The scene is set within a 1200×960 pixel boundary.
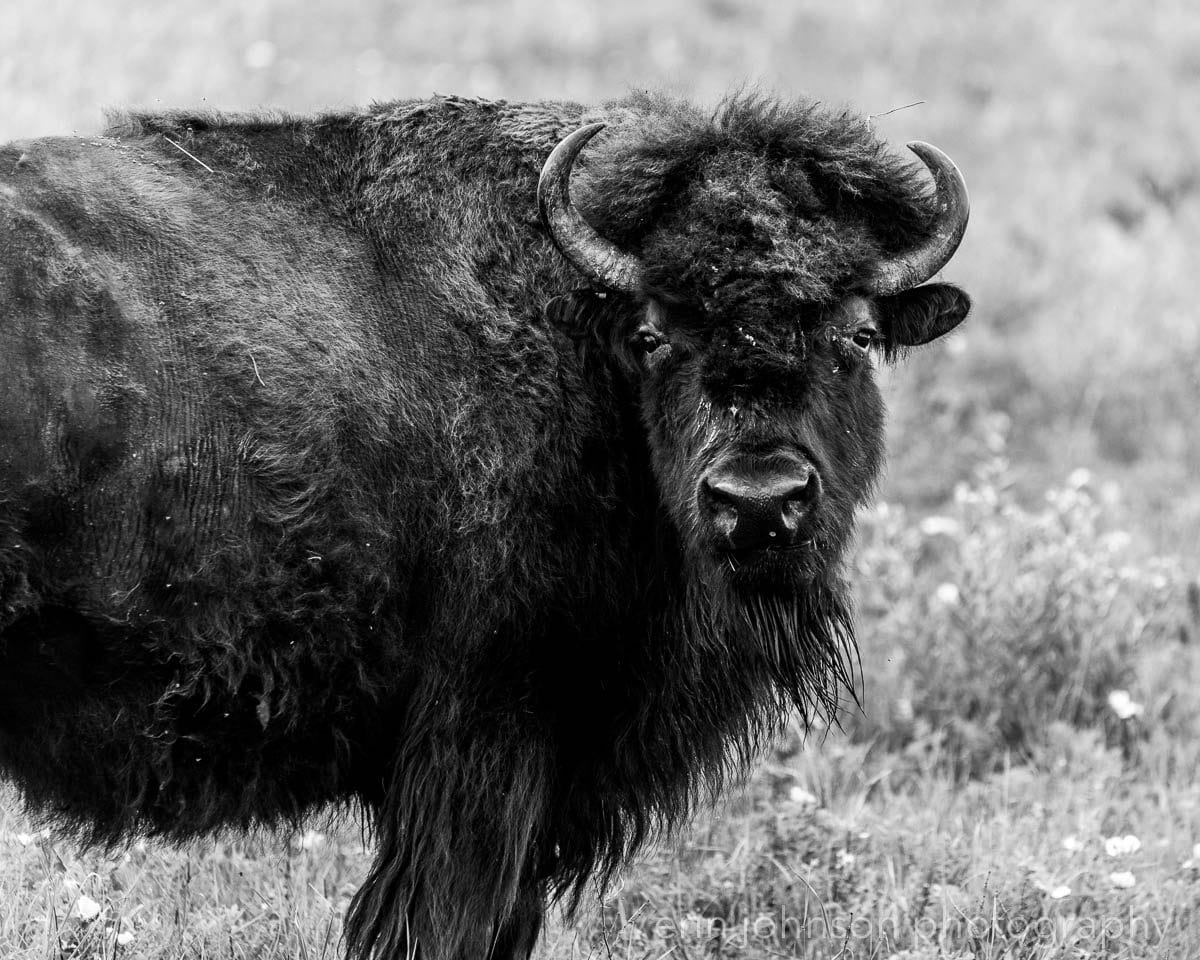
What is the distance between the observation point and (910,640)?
6.46 m

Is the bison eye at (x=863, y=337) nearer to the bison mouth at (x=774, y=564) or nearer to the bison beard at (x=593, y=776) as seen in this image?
the bison mouth at (x=774, y=564)

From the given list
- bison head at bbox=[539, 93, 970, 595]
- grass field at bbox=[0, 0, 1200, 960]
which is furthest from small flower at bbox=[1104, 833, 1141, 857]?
bison head at bbox=[539, 93, 970, 595]

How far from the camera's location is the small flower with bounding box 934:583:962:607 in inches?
256

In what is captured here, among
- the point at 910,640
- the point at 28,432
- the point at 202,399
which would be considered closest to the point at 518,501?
the point at 202,399

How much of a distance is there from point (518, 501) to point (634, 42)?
10.2 m

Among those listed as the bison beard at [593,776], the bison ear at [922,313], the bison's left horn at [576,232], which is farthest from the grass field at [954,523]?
the bison's left horn at [576,232]

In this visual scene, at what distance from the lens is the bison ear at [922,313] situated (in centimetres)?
431

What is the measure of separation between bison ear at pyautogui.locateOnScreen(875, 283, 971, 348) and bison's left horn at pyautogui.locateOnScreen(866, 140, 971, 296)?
6.2 inches

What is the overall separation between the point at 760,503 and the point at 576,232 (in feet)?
2.93

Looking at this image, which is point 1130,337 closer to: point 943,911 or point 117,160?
point 943,911

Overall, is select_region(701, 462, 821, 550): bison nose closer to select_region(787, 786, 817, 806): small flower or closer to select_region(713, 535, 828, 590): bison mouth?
select_region(713, 535, 828, 590): bison mouth

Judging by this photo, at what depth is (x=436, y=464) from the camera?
3928 millimetres

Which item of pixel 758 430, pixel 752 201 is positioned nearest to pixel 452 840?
pixel 758 430

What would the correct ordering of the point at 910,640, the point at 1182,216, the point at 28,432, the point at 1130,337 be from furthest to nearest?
the point at 1182,216 < the point at 1130,337 < the point at 910,640 < the point at 28,432
